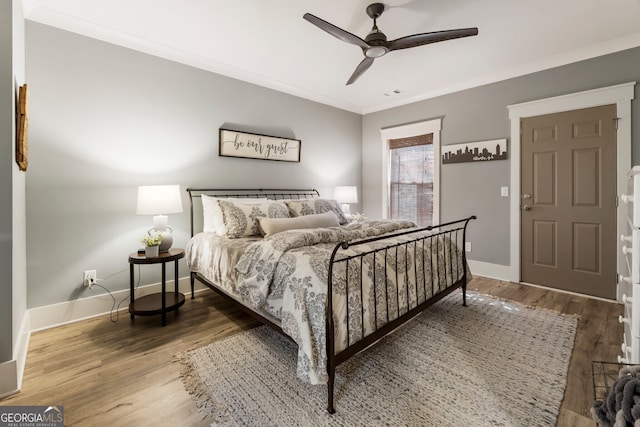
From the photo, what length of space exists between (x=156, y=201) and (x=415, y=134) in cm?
372

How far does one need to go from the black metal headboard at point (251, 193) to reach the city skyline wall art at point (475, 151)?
79.5 inches

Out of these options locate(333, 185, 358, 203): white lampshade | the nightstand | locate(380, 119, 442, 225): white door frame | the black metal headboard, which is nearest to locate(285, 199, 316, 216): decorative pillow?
the black metal headboard

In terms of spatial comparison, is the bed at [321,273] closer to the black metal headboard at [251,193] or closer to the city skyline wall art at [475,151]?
the black metal headboard at [251,193]

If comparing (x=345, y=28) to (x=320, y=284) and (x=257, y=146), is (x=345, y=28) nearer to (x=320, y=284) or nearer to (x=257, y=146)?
(x=257, y=146)

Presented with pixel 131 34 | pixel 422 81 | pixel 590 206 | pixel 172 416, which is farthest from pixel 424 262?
pixel 131 34

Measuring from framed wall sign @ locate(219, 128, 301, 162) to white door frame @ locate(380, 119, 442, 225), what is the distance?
1.62 meters

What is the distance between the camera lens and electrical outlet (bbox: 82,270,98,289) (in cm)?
261

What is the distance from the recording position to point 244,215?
2.89 m

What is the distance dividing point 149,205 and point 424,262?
2.42m

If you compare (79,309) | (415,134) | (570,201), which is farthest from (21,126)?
(570,201)

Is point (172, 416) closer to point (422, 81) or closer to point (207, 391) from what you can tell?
point (207, 391)

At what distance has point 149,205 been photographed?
2561mm

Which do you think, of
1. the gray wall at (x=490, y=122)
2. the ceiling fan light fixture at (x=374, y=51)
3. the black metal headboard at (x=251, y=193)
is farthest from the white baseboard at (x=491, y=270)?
the ceiling fan light fixture at (x=374, y=51)

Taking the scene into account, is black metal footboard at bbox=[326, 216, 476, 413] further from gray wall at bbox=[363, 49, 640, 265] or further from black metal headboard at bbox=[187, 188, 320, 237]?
black metal headboard at bbox=[187, 188, 320, 237]
